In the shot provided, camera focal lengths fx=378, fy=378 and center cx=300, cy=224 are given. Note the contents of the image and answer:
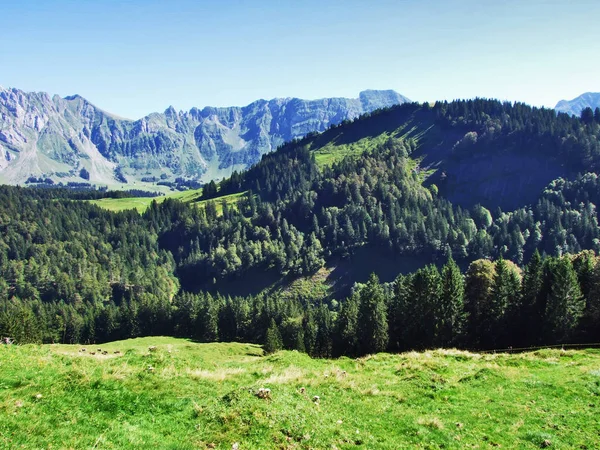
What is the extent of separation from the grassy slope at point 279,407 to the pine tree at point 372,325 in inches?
1945

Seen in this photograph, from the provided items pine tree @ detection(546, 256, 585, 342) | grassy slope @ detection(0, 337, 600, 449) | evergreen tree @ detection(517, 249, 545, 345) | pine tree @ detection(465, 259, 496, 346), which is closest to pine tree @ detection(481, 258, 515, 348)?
pine tree @ detection(465, 259, 496, 346)

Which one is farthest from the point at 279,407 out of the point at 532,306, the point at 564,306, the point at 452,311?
the point at 532,306

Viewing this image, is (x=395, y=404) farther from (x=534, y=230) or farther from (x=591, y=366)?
(x=534, y=230)

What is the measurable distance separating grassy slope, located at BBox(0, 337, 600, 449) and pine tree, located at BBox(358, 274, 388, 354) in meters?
49.4

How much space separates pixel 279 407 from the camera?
1931cm

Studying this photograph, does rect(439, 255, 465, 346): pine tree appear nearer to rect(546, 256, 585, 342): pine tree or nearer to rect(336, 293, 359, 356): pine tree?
rect(546, 256, 585, 342): pine tree

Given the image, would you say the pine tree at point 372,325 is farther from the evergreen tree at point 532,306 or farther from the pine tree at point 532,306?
the pine tree at point 532,306

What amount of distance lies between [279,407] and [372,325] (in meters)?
64.5

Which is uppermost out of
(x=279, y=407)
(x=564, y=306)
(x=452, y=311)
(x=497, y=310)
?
(x=279, y=407)

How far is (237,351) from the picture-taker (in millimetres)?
97000

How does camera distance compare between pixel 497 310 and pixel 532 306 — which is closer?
pixel 532 306

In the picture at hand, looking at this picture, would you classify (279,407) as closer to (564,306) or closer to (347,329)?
(564,306)

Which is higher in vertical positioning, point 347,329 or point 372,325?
point 372,325

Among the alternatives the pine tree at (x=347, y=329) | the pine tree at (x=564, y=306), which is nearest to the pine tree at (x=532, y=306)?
the pine tree at (x=564, y=306)
